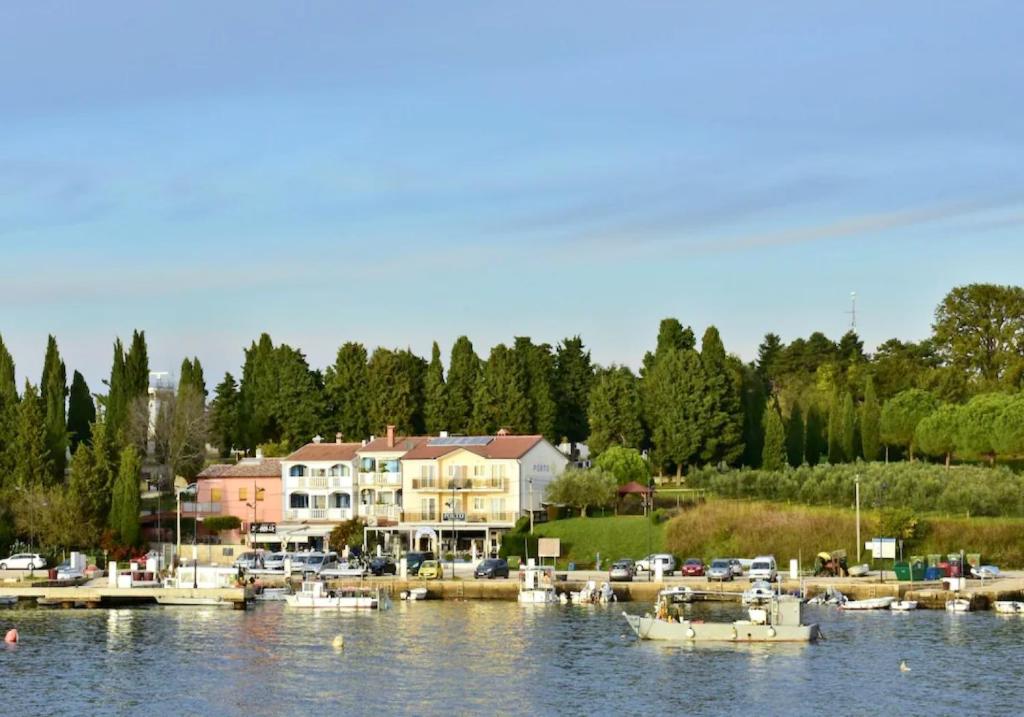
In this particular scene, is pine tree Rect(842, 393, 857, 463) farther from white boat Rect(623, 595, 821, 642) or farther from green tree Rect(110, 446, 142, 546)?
green tree Rect(110, 446, 142, 546)

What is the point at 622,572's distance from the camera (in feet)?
287

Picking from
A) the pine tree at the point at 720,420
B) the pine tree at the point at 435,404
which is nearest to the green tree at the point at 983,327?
the pine tree at the point at 720,420

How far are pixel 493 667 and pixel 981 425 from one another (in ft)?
192

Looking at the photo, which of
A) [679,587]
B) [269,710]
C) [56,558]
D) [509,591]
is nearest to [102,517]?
[56,558]

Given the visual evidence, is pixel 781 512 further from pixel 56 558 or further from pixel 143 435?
pixel 143 435

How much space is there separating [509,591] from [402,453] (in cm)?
2692

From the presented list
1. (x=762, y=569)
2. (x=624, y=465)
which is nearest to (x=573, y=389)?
(x=624, y=465)

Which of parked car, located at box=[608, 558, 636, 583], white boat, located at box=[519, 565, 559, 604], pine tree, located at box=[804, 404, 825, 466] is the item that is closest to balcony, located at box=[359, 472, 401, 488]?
white boat, located at box=[519, 565, 559, 604]

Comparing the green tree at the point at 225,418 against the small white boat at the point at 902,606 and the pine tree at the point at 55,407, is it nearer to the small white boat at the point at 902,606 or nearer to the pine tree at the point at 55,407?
the pine tree at the point at 55,407

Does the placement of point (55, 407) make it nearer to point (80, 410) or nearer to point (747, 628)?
point (80, 410)

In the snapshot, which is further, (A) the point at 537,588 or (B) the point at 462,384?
(B) the point at 462,384

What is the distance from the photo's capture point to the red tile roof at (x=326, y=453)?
114 metres

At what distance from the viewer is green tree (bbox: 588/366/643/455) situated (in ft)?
398

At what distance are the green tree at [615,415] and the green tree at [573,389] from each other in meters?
7.34
